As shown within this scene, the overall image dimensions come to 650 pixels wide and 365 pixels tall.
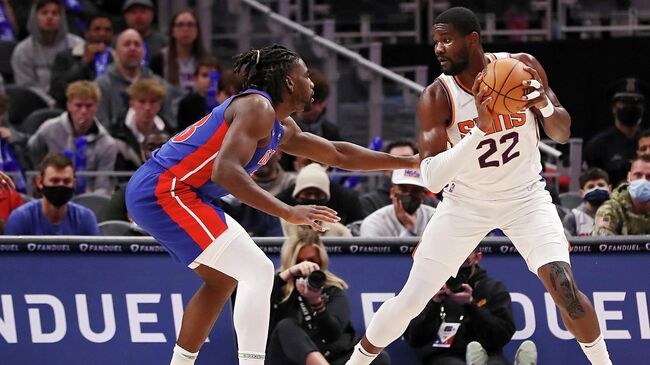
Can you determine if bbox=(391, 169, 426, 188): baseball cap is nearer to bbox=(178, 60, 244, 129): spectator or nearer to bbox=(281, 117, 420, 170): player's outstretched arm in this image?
bbox=(281, 117, 420, 170): player's outstretched arm

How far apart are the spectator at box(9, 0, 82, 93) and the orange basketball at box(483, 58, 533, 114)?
6837 millimetres

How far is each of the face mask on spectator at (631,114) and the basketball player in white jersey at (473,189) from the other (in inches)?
179

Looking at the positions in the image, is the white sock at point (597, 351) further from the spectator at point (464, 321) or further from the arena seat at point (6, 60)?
the arena seat at point (6, 60)

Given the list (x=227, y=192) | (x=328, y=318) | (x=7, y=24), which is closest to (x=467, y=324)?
(x=328, y=318)

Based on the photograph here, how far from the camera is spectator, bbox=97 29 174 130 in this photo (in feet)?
37.9

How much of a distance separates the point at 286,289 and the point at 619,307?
2.08m

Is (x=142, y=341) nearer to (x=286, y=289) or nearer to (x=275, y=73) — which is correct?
(x=286, y=289)

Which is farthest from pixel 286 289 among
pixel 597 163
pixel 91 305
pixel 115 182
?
pixel 597 163

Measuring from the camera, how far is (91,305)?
8.10 meters

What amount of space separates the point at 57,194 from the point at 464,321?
9.57 ft

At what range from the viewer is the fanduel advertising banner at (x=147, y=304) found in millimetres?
8070

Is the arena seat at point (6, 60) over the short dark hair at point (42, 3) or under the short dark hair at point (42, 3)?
under

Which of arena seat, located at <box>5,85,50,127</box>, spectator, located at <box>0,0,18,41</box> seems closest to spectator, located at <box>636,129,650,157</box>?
arena seat, located at <box>5,85,50,127</box>

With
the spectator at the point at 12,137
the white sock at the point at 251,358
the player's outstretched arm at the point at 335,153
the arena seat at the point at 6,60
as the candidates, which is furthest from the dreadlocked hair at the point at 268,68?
the arena seat at the point at 6,60
